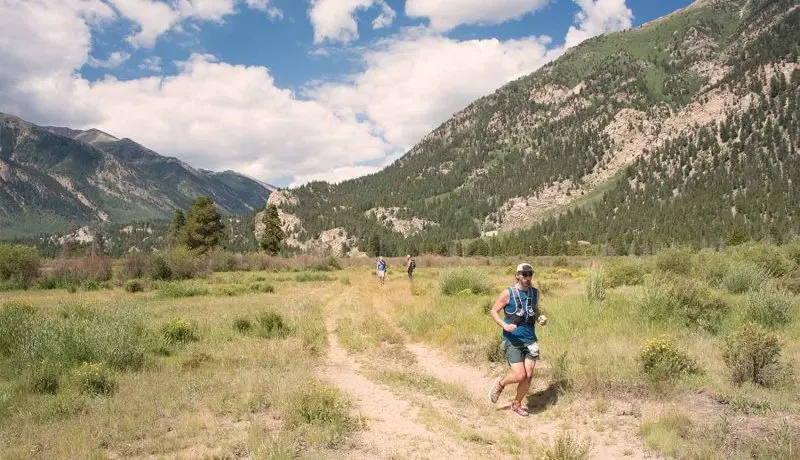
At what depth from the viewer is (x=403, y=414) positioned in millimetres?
7832

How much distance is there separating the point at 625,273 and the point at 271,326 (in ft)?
64.3

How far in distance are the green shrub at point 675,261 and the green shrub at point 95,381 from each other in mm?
23239

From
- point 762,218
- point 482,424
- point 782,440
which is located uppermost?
point 762,218

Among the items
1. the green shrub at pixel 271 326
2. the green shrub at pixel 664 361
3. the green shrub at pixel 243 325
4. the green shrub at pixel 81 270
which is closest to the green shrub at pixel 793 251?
the green shrub at pixel 664 361

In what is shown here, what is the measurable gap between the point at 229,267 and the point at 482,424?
158ft

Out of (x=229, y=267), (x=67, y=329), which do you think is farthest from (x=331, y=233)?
(x=67, y=329)

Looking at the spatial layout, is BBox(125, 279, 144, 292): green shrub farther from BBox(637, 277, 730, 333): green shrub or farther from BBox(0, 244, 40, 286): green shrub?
BBox(637, 277, 730, 333): green shrub

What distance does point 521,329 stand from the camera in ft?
25.7

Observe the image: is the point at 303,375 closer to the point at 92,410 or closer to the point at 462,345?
the point at 92,410

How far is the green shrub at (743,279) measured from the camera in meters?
17.2

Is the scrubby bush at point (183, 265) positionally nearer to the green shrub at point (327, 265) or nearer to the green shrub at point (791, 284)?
the green shrub at point (327, 265)

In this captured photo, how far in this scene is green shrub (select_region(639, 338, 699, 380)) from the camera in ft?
27.5

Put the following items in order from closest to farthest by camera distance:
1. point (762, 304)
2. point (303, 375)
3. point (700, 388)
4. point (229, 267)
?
point (700, 388)
point (303, 375)
point (762, 304)
point (229, 267)

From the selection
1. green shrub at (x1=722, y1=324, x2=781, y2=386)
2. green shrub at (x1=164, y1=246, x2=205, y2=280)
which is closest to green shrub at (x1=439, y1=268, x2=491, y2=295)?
green shrub at (x1=722, y1=324, x2=781, y2=386)
